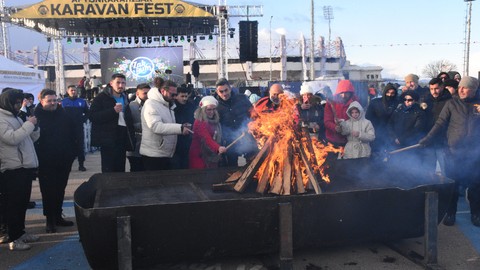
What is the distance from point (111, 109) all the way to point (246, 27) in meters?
11.8

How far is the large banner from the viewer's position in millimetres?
14875

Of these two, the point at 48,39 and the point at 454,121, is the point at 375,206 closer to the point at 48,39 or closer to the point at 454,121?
the point at 454,121

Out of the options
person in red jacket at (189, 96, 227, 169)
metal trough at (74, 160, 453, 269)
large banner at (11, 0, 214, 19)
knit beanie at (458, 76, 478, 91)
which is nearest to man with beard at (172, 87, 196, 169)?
person in red jacket at (189, 96, 227, 169)

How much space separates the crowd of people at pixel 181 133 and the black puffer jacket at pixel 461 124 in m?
0.01

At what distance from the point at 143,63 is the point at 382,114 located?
14.4 m

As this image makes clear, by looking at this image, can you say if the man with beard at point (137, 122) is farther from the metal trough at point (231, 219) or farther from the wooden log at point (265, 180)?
the wooden log at point (265, 180)

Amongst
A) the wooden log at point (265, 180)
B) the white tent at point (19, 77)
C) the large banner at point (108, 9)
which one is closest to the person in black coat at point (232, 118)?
the wooden log at point (265, 180)

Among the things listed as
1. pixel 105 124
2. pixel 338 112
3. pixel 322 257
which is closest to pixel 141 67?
pixel 105 124

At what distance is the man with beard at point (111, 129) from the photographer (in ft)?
17.6

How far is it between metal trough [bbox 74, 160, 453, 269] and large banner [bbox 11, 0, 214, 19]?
1201 cm

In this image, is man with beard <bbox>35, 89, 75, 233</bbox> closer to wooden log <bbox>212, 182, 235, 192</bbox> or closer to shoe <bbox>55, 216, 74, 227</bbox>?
shoe <bbox>55, 216, 74, 227</bbox>

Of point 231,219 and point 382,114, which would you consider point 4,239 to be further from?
point 382,114

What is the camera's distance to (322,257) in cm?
430

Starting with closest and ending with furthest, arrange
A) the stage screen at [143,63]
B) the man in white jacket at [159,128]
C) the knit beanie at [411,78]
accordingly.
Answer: the man in white jacket at [159,128] < the knit beanie at [411,78] < the stage screen at [143,63]
